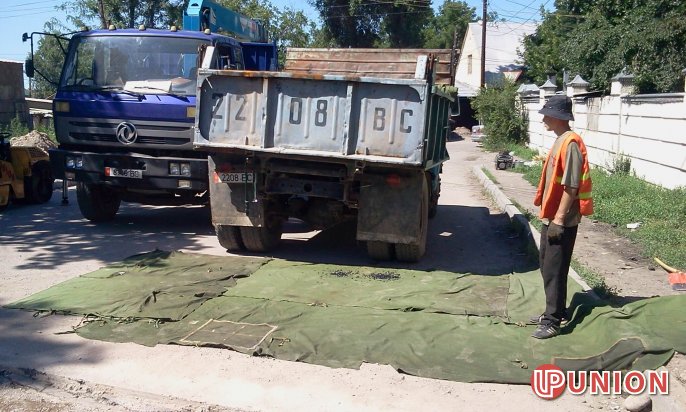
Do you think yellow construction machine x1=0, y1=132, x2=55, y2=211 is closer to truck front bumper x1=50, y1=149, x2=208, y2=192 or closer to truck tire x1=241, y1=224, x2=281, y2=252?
truck front bumper x1=50, y1=149, x2=208, y2=192

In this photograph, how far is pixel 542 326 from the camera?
5520 mm

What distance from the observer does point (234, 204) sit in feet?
25.9

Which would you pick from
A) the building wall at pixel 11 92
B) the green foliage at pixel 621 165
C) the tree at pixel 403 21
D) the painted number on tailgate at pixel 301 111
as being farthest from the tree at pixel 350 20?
the painted number on tailgate at pixel 301 111

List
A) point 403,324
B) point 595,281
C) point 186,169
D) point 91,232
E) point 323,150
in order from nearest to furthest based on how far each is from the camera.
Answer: point 403,324 < point 595,281 < point 323,150 < point 186,169 < point 91,232

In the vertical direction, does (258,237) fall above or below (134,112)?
below

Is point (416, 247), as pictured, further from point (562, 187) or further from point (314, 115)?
point (562, 187)

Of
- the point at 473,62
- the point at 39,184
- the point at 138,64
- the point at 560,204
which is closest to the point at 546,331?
the point at 560,204

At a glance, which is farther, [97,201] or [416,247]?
[97,201]

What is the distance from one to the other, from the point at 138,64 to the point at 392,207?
163 inches

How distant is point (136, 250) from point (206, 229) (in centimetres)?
160

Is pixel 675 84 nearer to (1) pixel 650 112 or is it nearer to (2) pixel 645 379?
(1) pixel 650 112

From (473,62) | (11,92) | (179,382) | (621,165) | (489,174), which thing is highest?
(473,62)

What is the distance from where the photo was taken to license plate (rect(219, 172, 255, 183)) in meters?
7.70

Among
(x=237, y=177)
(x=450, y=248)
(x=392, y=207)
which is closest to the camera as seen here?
(x=392, y=207)
